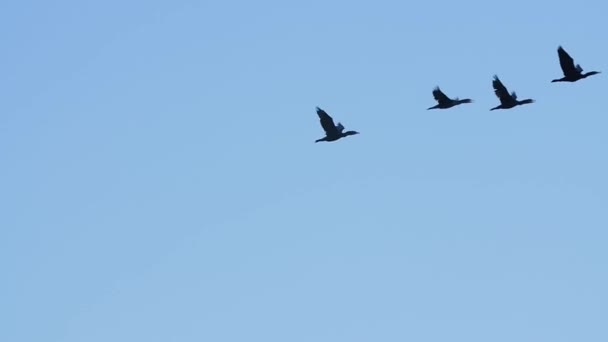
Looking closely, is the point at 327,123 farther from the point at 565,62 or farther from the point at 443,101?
the point at 565,62

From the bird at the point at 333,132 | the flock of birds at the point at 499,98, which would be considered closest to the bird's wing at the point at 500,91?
the flock of birds at the point at 499,98

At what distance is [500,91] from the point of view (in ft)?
279

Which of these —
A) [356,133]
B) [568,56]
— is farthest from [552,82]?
[356,133]

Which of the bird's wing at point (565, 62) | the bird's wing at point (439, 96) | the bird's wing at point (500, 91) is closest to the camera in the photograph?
the bird's wing at point (565, 62)

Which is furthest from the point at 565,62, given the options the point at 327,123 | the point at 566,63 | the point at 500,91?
the point at 327,123

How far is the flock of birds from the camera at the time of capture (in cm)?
8206

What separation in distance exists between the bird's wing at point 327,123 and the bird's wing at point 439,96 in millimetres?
5361

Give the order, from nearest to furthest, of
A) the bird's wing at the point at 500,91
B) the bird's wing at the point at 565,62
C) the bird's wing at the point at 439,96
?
1. the bird's wing at the point at 565,62
2. the bird's wing at the point at 500,91
3. the bird's wing at the point at 439,96

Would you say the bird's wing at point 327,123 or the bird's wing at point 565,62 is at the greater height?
the bird's wing at point 327,123

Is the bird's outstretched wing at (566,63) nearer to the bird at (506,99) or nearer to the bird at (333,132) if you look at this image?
the bird at (506,99)

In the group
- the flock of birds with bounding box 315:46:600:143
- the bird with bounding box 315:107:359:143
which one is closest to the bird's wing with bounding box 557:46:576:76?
the flock of birds with bounding box 315:46:600:143

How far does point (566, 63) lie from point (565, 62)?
65mm

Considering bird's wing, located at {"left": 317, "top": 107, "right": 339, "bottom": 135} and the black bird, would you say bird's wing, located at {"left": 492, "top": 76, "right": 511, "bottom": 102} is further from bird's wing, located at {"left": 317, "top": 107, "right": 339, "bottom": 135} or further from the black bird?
bird's wing, located at {"left": 317, "top": 107, "right": 339, "bottom": 135}

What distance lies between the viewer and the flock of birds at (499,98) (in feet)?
269
